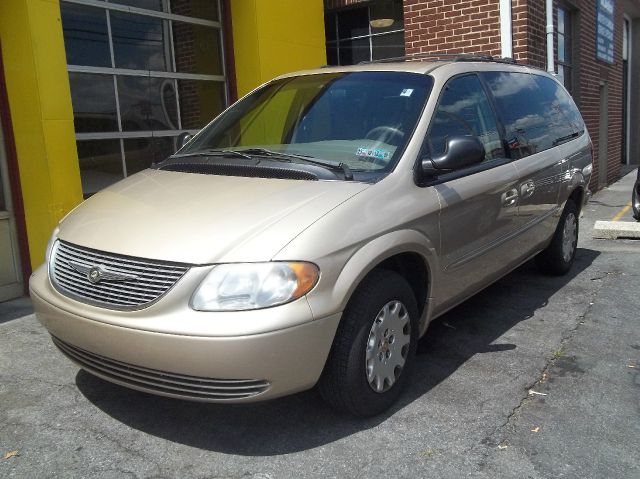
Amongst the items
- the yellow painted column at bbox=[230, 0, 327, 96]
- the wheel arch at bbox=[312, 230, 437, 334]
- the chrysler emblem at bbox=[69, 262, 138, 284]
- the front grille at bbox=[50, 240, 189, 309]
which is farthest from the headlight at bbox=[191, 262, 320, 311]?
the yellow painted column at bbox=[230, 0, 327, 96]

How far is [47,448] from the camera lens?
3.14 meters

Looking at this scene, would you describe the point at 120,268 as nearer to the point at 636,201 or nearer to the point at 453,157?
the point at 453,157

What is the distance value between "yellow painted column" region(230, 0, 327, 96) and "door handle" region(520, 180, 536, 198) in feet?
13.1

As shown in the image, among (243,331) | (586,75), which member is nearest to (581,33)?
(586,75)

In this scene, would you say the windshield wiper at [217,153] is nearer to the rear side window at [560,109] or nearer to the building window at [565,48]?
the rear side window at [560,109]

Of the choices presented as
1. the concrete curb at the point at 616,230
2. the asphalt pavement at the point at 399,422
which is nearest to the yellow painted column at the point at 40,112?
the asphalt pavement at the point at 399,422

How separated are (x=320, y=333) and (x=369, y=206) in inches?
28.7

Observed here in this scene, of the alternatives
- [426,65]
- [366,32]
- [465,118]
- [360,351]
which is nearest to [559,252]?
[465,118]

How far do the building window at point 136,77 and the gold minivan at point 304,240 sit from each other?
226 cm

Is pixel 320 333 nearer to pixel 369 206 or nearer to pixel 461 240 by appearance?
pixel 369 206

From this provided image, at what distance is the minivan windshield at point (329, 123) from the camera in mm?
3672

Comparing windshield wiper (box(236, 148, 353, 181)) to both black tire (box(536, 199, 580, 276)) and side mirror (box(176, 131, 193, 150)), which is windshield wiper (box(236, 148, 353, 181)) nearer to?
side mirror (box(176, 131, 193, 150))

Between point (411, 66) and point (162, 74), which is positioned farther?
point (162, 74)

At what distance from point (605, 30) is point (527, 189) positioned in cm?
1004
